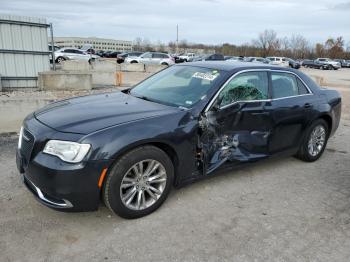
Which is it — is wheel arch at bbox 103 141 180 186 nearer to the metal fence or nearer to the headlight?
the headlight

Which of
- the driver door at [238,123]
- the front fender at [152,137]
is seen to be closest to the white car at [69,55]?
the driver door at [238,123]

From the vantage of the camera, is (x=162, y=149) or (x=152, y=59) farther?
(x=152, y=59)

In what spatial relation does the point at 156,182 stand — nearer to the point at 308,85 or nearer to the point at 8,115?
the point at 308,85

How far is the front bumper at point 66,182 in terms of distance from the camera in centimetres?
289

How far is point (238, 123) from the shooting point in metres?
4.00

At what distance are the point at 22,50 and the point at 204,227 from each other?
9.11 meters

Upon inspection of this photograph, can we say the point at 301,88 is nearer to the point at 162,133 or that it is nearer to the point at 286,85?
the point at 286,85

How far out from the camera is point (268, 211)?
3.64 m

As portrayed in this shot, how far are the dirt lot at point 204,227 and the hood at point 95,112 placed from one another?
981 millimetres

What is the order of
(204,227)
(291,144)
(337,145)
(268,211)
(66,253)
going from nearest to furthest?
(66,253)
(204,227)
(268,211)
(291,144)
(337,145)

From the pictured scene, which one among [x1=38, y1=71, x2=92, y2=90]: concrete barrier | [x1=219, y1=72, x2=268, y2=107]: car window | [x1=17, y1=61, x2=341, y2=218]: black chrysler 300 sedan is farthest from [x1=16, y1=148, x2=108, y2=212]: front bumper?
[x1=38, y1=71, x2=92, y2=90]: concrete barrier

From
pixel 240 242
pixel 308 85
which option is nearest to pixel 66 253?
pixel 240 242

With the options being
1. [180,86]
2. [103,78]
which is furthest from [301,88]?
[103,78]

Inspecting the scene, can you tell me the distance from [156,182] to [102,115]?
905 millimetres
